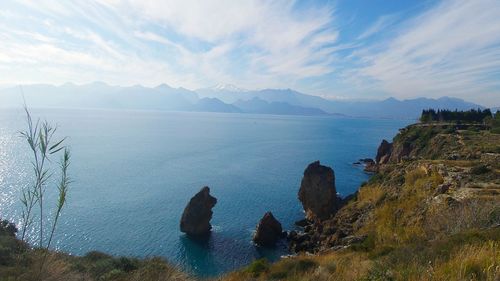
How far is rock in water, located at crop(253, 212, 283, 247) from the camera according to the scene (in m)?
39.1

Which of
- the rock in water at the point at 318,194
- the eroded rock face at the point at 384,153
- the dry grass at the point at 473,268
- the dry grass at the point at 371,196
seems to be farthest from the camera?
the eroded rock face at the point at 384,153

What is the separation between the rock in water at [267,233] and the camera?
39.1 meters

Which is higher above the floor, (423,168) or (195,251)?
(423,168)

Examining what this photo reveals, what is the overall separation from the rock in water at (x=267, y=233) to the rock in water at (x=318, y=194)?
7.54 m

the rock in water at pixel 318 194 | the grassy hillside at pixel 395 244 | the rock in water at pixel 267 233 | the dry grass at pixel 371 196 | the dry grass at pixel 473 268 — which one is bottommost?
the rock in water at pixel 267 233

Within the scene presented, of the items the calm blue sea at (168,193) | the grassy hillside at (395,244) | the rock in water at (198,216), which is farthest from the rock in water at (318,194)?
the rock in water at (198,216)

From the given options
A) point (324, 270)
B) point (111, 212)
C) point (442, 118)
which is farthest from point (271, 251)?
point (442, 118)

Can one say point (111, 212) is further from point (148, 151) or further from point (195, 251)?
point (148, 151)

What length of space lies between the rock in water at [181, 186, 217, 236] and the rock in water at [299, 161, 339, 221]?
13.8m

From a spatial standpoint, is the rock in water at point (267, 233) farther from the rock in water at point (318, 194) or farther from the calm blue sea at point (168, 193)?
the rock in water at point (318, 194)

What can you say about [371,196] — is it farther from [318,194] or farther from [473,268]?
[473,268]

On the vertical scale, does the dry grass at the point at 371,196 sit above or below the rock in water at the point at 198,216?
above

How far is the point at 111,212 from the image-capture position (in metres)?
46.1

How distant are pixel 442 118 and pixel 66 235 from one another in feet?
321
